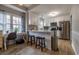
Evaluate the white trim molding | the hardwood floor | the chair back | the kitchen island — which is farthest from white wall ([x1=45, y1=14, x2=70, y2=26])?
the chair back

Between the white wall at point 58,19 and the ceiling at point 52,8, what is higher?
the ceiling at point 52,8

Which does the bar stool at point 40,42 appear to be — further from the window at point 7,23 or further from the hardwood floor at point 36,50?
the window at point 7,23

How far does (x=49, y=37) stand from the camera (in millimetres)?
1919

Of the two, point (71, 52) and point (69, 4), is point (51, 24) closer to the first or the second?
point (69, 4)

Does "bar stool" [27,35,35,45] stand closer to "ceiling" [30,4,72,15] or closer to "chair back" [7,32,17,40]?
"chair back" [7,32,17,40]

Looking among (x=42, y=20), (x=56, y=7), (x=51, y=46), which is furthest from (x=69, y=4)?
(x=51, y=46)

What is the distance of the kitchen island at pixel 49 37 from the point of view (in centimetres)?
187

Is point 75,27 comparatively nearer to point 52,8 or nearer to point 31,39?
point 52,8

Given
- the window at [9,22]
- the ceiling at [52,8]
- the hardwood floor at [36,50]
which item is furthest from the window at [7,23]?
the ceiling at [52,8]

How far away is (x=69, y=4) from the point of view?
5.65 feet

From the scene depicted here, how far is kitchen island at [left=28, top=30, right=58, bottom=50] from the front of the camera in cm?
187

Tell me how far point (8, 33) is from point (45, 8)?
94cm

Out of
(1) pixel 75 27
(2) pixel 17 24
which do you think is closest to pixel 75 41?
(1) pixel 75 27

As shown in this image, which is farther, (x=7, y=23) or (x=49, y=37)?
(x=49, y=37)
